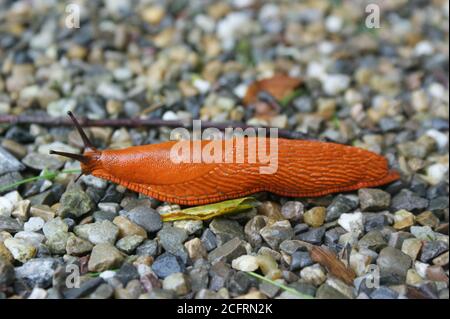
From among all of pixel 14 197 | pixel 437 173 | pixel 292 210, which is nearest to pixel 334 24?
pixel 437 173

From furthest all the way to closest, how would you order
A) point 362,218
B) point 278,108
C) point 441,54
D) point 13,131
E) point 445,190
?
point 441,54, point 278,108, point 13,131, point 445,190, point 362,218

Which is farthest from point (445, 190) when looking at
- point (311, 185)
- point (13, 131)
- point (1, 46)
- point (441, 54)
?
point (1, 46)

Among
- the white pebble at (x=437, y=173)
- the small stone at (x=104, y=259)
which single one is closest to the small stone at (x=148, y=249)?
the small stone at (x=104, y=259)

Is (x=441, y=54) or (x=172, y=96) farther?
(x=441, y=54)

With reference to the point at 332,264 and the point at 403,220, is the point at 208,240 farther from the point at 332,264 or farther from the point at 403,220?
the point at 403,220

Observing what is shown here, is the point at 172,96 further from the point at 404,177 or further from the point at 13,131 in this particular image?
the point at 404,177

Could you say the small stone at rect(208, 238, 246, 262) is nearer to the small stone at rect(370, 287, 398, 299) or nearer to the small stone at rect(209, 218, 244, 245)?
the small stone at rect(209, 218, 244, 245)
